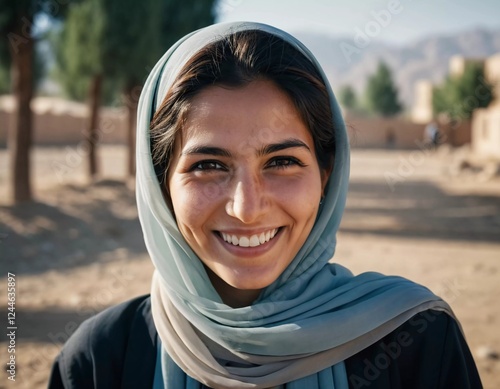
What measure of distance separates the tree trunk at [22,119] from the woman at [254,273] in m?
8.02

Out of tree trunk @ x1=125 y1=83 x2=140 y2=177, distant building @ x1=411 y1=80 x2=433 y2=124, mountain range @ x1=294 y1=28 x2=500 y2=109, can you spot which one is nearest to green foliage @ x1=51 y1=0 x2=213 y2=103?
tree trunk @ x1=125 y1=83 x2=140 y2=177

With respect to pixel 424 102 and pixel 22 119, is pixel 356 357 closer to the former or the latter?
pixel 22 119

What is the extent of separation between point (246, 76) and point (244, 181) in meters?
0.27

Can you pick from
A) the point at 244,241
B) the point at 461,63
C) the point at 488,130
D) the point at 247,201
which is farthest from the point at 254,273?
the point at 461,63

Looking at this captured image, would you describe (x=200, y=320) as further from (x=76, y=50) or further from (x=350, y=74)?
(x=350, y=74)

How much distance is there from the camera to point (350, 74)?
164 meters

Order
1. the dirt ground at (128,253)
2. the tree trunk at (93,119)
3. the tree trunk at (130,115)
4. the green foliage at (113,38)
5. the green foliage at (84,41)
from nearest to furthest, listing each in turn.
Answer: the dirt ground at (128,253), the green foliage at (113,38), the green foliage at (84,41), the tree trunk at (93,119), the tree trunk at (130,115)

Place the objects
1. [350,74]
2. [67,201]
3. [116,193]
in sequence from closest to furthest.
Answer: [67,201], [116,193], [350,74]

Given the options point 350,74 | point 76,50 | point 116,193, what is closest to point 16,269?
point 116,193

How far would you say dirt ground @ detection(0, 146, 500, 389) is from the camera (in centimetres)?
430

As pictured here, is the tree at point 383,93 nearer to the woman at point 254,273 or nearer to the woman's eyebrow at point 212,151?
the woman at point 254,273

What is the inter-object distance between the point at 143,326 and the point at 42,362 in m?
2.74

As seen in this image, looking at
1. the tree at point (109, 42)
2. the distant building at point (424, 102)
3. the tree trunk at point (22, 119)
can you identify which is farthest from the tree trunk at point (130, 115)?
the distant building at point (424, 102)

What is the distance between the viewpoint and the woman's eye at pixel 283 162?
129 centimetres
